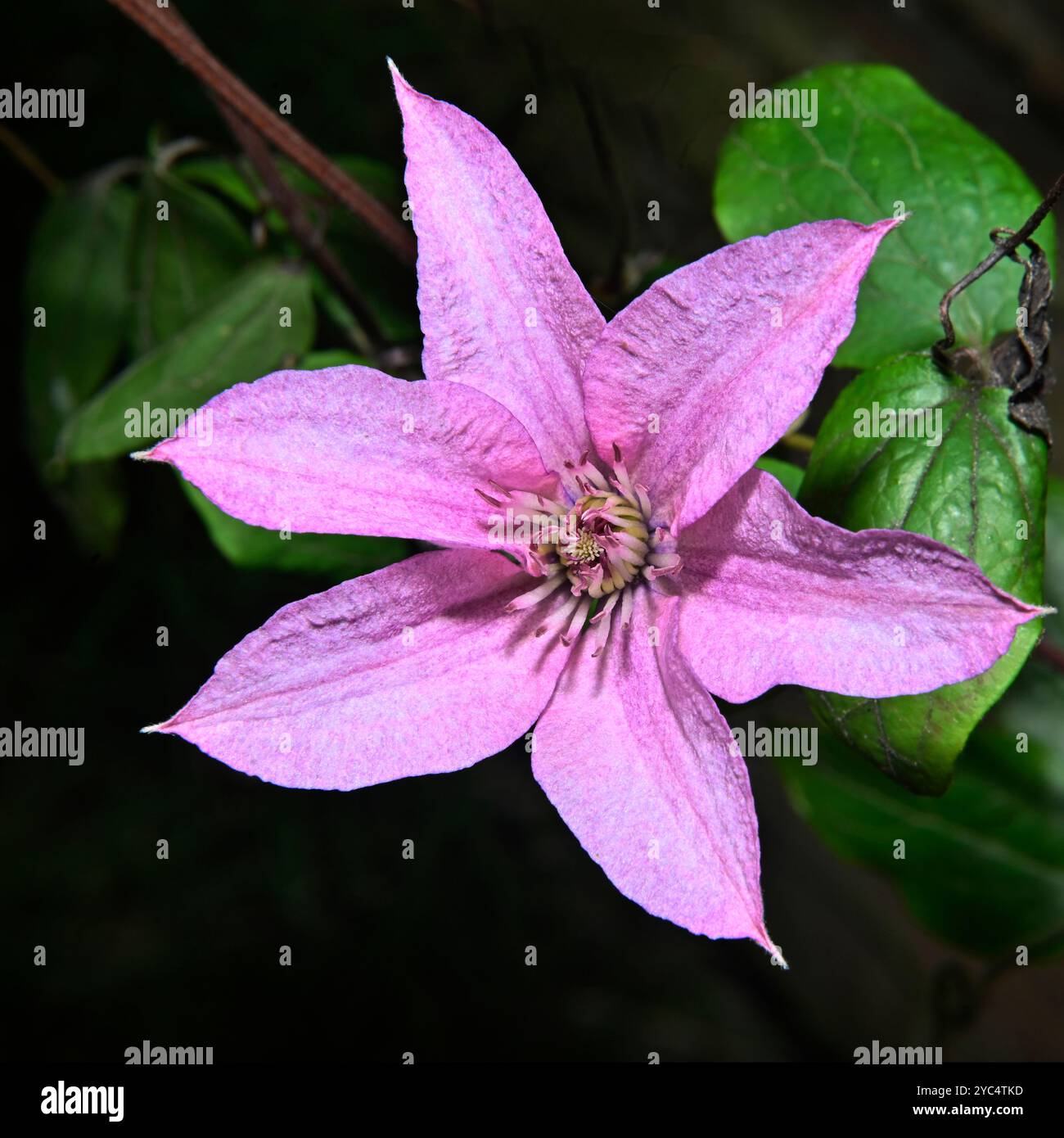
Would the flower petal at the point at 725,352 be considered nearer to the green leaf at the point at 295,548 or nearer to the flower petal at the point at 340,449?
the flower petal at the point at 340,449

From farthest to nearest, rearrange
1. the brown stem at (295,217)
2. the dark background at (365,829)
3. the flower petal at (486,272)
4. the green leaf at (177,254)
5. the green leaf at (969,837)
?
the dark background at (365,829) → the green leaf at (969,837) → the green leaf at (177,254) → the brown stem at (295,217) → the flower petal at (486,272)

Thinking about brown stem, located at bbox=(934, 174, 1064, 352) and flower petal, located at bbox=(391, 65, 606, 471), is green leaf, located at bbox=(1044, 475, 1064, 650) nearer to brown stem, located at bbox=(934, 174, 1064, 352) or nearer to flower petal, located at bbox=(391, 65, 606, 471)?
brown stem, located at bbox=(934, 174, 1064, 352)

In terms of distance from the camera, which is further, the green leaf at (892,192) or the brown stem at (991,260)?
the green leaf at (892,192)

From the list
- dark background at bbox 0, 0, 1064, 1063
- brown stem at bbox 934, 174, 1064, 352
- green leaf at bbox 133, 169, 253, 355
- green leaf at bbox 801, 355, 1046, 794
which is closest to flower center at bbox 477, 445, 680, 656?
green leaf at bbox 801, 355, 1046, 794

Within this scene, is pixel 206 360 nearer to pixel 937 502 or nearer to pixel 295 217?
pixel 295 217

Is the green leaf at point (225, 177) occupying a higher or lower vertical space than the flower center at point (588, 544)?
higher

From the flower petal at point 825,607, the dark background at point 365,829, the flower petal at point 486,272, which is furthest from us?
the dark background at point 365,829

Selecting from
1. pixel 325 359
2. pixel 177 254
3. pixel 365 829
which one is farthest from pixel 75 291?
pixel 365 829

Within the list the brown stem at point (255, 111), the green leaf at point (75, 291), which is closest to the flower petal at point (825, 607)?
the brown stem at point (255, 111)
